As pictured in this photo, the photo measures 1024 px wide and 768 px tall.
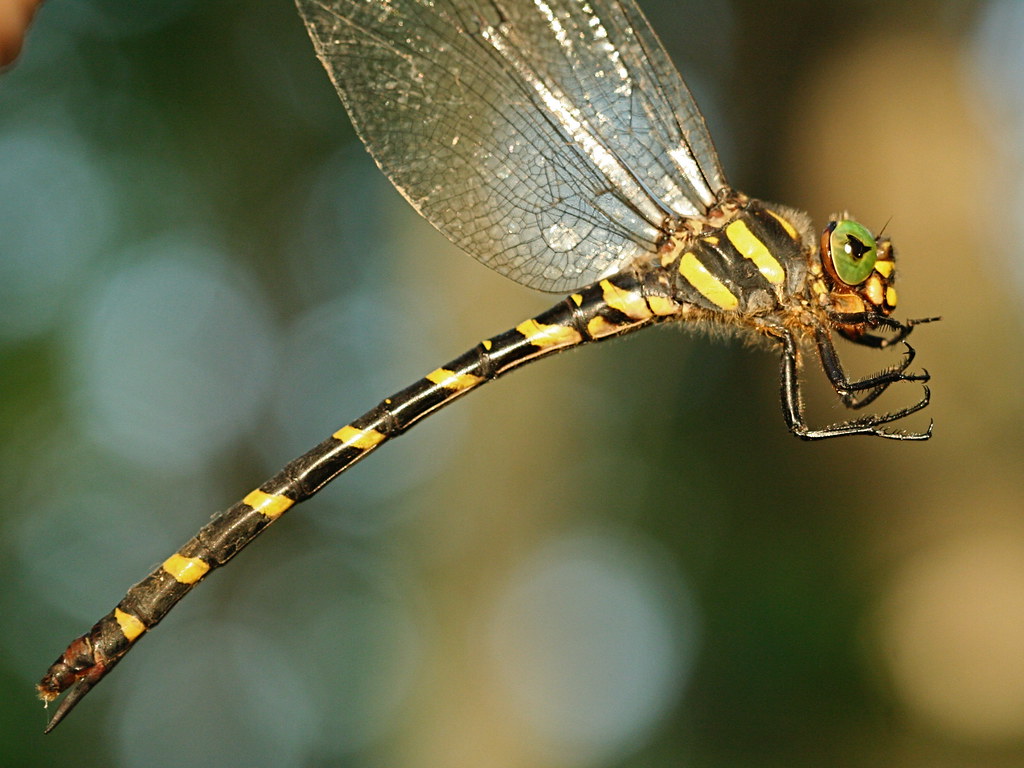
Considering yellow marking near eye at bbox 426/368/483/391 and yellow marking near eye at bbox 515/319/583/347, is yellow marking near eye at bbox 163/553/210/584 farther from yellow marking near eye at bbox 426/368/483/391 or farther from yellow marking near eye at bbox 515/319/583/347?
yellow marking near eye at bbox 515/319/583/347

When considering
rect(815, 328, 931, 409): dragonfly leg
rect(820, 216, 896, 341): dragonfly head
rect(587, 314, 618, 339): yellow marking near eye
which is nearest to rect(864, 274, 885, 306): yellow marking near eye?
rect(820, 216, 896, 341): dragonfly head

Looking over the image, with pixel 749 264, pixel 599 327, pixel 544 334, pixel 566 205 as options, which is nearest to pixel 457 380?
pixel 544 334

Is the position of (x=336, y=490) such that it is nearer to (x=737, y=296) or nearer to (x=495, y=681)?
(x=495, y=681)

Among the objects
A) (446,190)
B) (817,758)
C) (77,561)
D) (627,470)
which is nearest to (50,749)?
(77,561)

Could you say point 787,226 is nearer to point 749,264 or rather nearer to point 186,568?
point 749,264

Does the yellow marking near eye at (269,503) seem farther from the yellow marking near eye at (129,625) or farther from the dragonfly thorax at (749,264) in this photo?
the dragonfly thorax at (749,264)

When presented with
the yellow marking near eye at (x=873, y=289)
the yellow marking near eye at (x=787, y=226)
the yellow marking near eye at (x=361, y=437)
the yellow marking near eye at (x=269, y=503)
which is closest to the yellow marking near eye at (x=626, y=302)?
the yellow marking near eye at (x=787, y=226)
